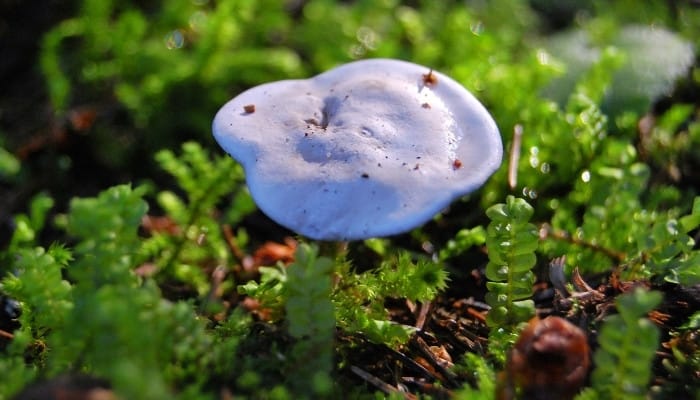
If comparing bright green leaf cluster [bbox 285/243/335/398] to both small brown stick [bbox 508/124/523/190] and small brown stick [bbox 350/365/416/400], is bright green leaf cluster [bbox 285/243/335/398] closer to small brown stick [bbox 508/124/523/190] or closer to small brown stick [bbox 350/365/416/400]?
small brown stick [bbox 350/365/416/400]

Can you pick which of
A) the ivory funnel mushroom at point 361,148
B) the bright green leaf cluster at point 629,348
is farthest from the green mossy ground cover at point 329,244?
the ivory funnel mushroom at point 361,148

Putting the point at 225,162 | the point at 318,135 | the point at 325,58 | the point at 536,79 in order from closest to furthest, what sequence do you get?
the point at 318,135, the point at 225,162, the point at 536,79, the point at 325,58

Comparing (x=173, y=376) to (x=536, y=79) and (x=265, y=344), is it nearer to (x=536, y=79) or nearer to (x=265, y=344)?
(x=265, y=344)

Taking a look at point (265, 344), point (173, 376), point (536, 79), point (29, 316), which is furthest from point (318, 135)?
point (536, 79)

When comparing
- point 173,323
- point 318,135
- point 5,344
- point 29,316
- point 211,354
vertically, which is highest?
point 318,135

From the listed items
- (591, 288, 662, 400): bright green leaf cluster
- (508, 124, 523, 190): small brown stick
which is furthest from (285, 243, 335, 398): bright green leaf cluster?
(508, 124, 523, 190): small brown stick

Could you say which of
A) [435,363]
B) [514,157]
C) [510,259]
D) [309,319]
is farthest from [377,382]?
[514,157]
